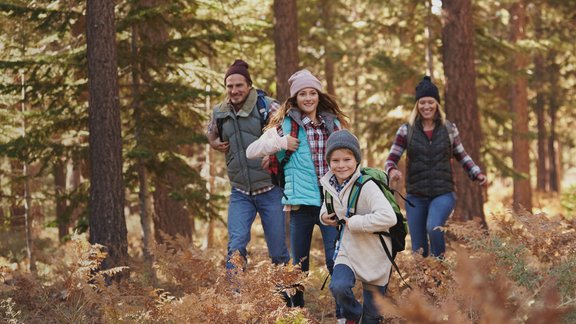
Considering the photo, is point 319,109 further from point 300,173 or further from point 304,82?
point 300,173

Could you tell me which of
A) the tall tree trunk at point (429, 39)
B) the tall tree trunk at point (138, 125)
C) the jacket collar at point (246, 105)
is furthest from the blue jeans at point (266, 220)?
the tall tree trunk at point (429, 39)

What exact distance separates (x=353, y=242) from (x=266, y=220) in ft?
5.29

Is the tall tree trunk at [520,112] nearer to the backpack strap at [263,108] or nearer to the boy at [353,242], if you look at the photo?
the backpack strap at [263,108]

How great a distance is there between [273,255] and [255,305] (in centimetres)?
184

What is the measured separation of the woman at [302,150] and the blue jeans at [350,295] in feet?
A: 2.83

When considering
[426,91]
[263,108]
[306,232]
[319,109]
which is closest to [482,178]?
[426,91]

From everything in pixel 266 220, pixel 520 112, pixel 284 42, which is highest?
pixel 284 42

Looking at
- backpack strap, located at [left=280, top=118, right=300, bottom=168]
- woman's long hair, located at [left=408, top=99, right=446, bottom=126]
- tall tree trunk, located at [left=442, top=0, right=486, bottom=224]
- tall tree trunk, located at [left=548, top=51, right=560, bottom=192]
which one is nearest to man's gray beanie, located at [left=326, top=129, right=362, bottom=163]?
backpack strap, located at [left=280, top=118, right=300, bottom=168]

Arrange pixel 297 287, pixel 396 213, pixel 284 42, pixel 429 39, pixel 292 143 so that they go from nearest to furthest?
1. pixel 396 213
2. pixel 297 287
3. pixel 292 143
4. pixel 284 42
5. pixel 429 39

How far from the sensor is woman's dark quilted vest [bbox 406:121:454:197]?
8398 mm

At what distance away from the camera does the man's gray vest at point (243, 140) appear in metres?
7.38

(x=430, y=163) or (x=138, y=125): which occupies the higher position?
(x=138, y=125)

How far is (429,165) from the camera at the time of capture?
8438mm

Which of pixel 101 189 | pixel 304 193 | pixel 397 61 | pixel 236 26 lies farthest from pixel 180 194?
pixel 397 61
